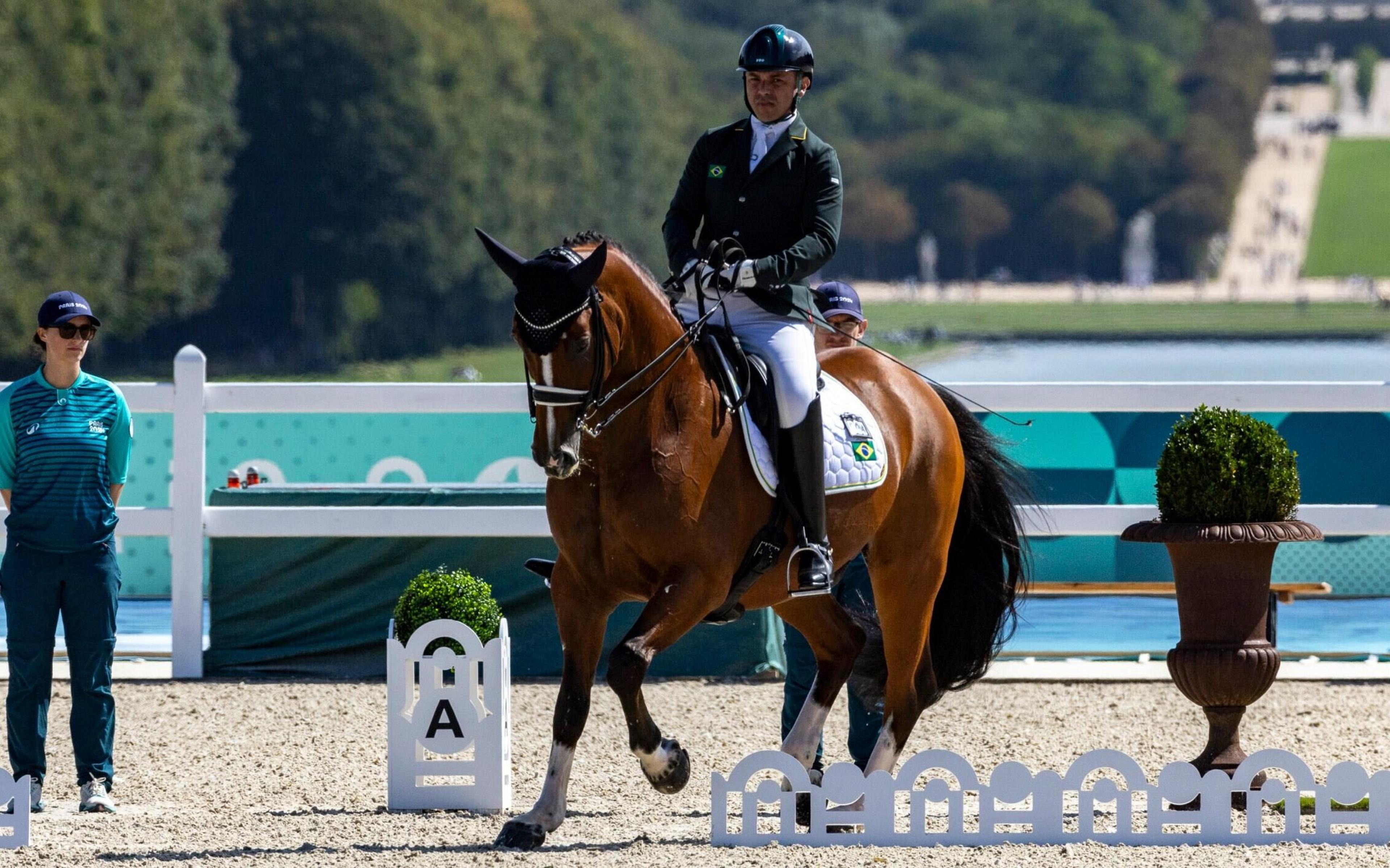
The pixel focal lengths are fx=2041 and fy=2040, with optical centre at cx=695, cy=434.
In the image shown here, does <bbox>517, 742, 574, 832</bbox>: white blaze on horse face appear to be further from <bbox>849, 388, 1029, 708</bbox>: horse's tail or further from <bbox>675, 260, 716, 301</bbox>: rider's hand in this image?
<bbox>675, 260, 716, 301</bbox>: rider's hand

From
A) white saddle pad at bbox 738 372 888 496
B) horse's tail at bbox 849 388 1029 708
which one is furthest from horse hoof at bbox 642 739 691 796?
horse's tail at bbox 849 388 1029 708

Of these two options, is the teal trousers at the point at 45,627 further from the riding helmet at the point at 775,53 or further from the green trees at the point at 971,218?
the green trees at the point at 971,218

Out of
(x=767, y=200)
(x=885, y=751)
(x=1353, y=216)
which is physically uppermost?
(x=1353, y=216)

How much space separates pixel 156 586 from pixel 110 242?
133 ft

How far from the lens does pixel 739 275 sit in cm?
584

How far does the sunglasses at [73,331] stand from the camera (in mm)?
6176

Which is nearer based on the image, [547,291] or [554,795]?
[547,291]

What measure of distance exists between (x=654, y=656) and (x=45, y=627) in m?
2.00

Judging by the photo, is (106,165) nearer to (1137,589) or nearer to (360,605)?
(360,605)

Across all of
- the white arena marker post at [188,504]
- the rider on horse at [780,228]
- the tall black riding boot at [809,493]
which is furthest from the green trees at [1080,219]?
the tall black riding boot at [809,493]

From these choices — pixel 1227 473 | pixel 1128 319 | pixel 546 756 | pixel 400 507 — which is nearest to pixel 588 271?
pixel 1227 473

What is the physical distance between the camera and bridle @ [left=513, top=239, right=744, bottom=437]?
5.39m

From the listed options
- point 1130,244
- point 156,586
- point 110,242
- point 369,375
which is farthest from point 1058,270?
point 156,586

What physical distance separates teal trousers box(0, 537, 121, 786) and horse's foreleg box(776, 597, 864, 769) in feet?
6.89
